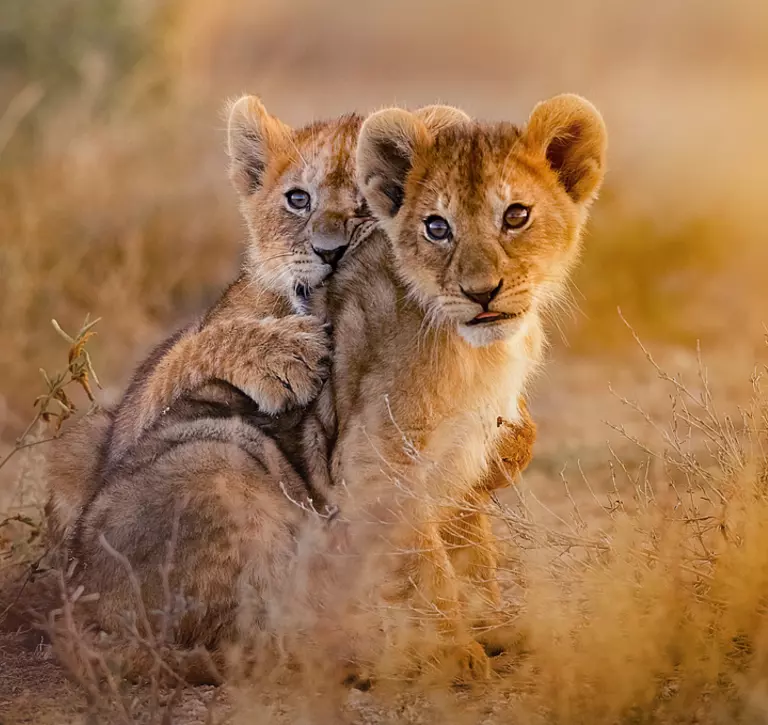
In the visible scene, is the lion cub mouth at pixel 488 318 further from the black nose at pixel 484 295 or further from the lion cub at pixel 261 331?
the lion cub at pixel 261 331

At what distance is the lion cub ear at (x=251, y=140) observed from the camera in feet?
16.3

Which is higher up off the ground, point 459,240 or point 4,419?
point 459,240

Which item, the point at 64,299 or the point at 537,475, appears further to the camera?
the point at 64,299

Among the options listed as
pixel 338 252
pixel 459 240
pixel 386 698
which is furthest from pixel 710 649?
pixel 338 252

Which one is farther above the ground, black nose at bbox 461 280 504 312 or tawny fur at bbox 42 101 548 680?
black nose at bbox 461 280 504 312

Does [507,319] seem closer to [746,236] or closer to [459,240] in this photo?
[459,240]

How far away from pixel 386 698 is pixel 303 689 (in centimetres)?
24

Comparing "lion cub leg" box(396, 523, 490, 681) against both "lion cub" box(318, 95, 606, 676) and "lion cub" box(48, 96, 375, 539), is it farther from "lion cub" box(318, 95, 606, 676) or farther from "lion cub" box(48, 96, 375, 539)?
"lion cub" box(48, 96, 375, 539)

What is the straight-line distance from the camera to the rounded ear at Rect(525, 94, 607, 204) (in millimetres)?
4113

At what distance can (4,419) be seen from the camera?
653 cm

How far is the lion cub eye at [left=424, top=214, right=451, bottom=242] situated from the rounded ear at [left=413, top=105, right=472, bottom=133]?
1.95ft

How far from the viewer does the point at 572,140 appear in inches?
165

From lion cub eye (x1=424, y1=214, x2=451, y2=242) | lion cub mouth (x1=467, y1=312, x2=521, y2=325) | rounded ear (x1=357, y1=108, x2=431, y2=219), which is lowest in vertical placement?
lion cub mouth (x1=467, y1=312, x2=521, y2=325)

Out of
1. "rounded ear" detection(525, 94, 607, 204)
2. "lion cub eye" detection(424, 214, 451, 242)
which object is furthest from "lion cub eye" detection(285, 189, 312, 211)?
"rounded ear" detection(525, 94, 607, 204)
